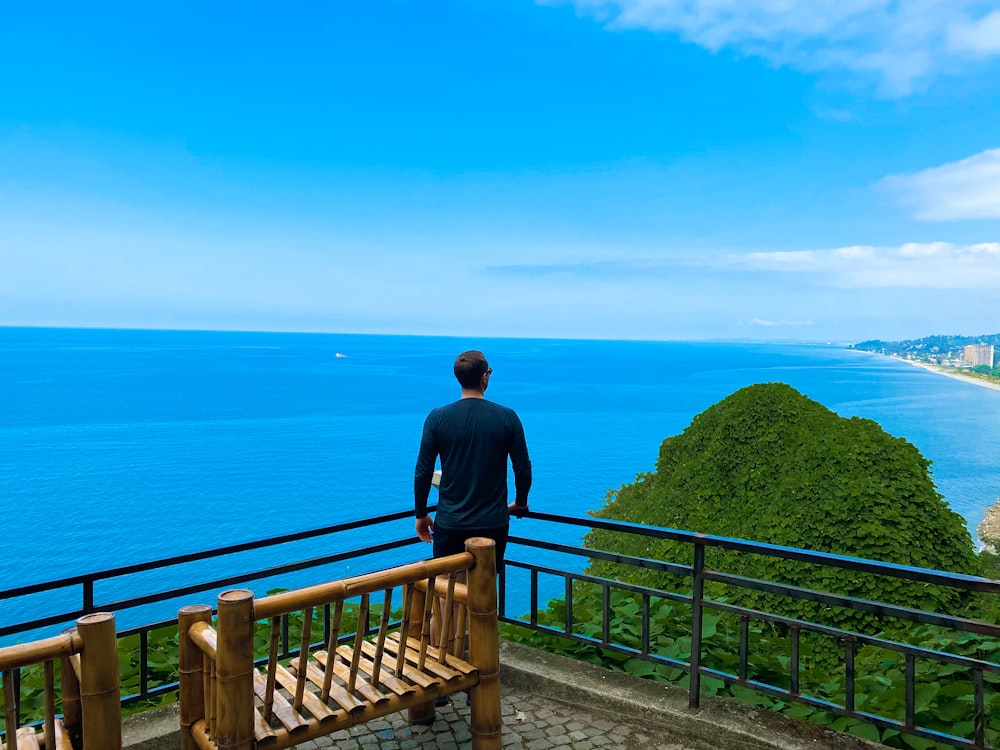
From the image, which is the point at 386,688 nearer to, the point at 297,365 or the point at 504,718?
the point at 504,718

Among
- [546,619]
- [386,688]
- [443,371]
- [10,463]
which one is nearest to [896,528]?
[546,619]

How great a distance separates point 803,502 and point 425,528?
30.6 feet

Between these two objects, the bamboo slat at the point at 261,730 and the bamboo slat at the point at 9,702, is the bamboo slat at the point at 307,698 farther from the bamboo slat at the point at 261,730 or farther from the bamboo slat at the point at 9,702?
the bamboo slat at the point at 9,702

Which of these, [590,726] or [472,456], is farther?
[590,726]

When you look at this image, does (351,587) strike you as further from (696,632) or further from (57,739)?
(696,632)

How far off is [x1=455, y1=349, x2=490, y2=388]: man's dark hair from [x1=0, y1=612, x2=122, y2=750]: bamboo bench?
2.04 meters

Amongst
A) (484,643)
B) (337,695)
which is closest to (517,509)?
(484,643)

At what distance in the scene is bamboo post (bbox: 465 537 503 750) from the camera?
3271mm

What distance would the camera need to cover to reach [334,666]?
10.3 feet

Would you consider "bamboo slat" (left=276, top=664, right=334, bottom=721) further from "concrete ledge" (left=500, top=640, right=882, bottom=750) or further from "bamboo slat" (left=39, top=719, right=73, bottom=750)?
"concrete ledge" (left=500, top=640, right=882, bottom=750)

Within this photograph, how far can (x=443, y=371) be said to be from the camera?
17538cm

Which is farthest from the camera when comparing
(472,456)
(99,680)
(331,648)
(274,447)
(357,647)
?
(274,447)

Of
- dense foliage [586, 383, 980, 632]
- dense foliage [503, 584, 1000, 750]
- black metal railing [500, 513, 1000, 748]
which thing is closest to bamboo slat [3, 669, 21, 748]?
black metal railing [500, 513, 1000, 748]

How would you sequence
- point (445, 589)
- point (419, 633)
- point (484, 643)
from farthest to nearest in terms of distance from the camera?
point (419, 633), point (445, 589), point (484, 643)
